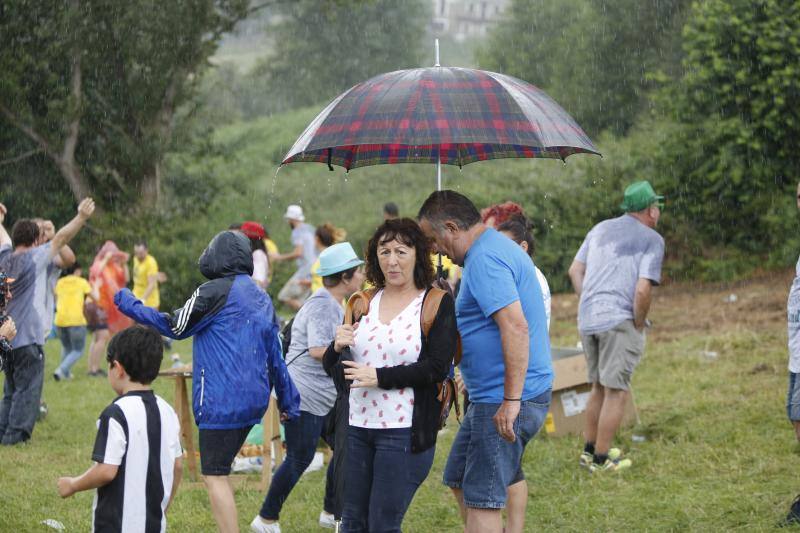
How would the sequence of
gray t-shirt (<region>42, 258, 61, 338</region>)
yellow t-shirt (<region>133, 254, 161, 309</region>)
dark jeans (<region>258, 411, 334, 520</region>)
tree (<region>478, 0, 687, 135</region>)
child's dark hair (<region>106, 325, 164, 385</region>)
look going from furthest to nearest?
tree (<region>478, 0, 687, 135</region>)
yellow t-shirt (<region>133, 254, 161, 309</region>)
gray t-shirt (<region>42, 258, 61, 338</region>)
dark jeans (<region>258, 411, 334, 520</region>)
child's dark hair (<region>106, 325, 164, 385</region>)

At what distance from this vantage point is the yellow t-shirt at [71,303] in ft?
41.8

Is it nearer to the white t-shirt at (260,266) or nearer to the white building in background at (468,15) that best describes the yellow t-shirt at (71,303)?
the white t-shirt at (260,266)

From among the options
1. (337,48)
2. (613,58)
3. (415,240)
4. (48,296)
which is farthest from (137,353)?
(337,48)

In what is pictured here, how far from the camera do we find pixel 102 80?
961 inches

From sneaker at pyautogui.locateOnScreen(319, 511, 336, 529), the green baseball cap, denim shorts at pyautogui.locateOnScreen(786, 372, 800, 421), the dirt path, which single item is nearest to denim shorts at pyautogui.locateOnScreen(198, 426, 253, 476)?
sneaker at pyautogui.locateOnScreen(319, 511, 336, 529)

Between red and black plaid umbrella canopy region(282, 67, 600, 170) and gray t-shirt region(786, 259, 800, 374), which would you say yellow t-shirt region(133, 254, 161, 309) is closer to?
red and black plaid umbrella canopy region(282, 67, 600, 170)

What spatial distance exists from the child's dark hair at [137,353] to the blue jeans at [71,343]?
29.7 feet

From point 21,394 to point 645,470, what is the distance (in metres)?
5.07

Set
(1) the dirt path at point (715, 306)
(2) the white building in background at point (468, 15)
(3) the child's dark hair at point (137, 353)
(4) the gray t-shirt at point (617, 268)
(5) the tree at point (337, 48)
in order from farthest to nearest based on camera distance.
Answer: (2) the white building in background at point (468, 15)
(5) the tree at point (337, 48)
(1) the dirt path at point (715, 306)
(4) the gray t-shirt at point (617, 268)
(3) the child's dark hair at point (137, 353)

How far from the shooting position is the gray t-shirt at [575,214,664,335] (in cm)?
730

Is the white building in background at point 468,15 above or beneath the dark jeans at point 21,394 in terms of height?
above

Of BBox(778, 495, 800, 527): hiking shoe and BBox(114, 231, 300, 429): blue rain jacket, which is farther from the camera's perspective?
BBox(778, 495, 800, 527): hiking shoe

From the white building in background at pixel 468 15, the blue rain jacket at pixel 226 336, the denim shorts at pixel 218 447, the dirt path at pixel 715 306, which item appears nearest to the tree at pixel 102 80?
the dirt path at pixel 715 306

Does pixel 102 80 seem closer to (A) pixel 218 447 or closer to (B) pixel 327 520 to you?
(B) pixel 327 520
